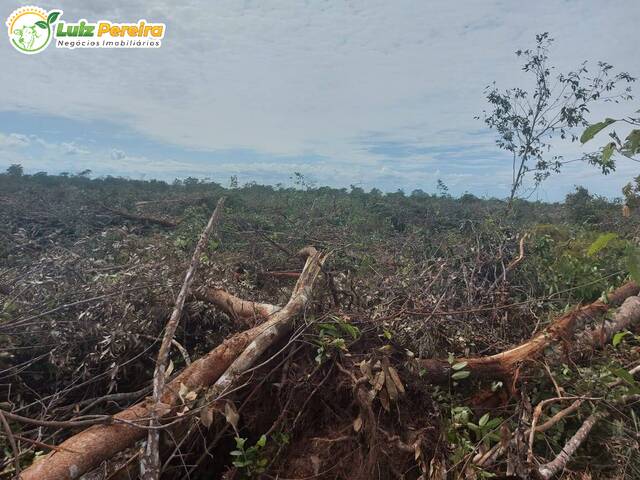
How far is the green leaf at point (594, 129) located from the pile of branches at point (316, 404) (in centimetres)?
144

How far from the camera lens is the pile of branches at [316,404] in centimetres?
210

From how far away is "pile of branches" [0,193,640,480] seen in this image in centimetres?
210

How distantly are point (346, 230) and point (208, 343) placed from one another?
5320mm

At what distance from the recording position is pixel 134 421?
203 centimetres

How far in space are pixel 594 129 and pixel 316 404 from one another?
2.01 metres

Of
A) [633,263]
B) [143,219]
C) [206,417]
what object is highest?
[633,263]

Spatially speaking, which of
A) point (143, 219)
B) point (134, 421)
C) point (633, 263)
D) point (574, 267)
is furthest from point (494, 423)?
point (143, 219)

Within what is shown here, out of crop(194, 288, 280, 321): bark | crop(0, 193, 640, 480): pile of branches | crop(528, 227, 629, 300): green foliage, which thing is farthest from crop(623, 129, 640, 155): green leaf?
crop(528, 227, 629, 300): green foliage

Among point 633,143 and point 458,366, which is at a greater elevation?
point 633,143

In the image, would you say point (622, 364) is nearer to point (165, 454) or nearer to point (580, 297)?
point (580, 297)

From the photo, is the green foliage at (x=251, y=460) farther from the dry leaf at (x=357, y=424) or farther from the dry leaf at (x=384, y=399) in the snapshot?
the dry leaf at (x=384, y=399)

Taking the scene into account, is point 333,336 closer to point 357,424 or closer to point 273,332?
point 273,332

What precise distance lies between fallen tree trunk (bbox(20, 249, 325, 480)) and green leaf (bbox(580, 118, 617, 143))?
1992 mm

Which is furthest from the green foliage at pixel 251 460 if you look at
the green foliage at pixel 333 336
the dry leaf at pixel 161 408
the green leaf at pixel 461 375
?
the green leaf at pixel 461 375
